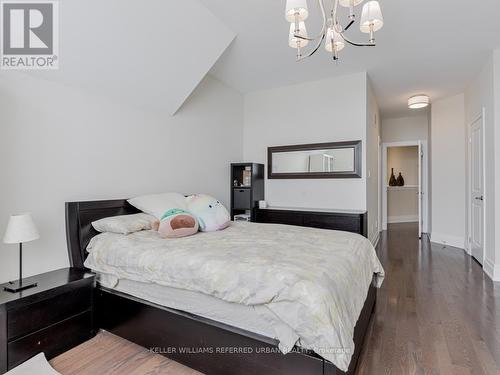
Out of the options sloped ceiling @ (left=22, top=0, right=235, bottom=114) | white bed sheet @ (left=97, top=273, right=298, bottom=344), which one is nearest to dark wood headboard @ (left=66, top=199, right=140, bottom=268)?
white bed sheet @ (left=97, top=273, right=298, bottom=344)

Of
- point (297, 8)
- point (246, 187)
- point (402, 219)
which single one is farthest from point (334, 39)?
point (402, 219)

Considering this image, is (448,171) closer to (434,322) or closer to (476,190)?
(476,190)

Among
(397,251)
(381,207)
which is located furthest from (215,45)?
(381,207)

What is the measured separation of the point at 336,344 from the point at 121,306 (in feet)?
5.09

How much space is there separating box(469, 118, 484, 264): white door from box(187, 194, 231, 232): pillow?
140 inches

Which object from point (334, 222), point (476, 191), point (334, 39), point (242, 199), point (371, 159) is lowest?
point (334, 222)

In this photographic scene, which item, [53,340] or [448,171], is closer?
[53,340]

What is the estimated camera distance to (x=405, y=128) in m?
6.42

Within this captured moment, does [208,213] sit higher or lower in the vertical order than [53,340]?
higher

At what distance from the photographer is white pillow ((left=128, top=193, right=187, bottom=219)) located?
8.48 feet

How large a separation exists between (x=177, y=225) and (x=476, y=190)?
4348mm

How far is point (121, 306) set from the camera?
1.99 metres

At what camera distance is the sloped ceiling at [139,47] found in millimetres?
2074

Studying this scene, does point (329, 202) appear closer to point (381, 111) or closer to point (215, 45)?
point (215, 45)
